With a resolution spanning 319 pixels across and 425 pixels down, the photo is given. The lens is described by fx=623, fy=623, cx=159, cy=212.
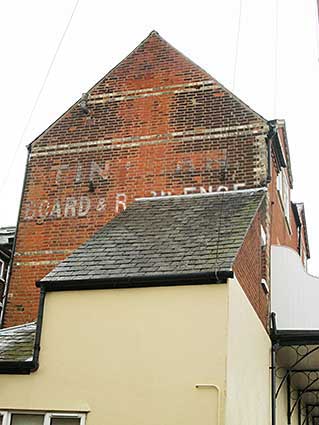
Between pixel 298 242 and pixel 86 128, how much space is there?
33.8ft

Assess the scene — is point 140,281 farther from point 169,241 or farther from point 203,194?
point 203,194

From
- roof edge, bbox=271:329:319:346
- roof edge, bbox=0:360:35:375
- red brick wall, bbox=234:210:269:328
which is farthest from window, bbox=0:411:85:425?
roof edge, bbox=271:329:319:346

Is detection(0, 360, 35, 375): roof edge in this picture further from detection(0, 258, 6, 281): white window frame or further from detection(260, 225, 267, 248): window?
detection(0, 258, 6, 281): white window frame

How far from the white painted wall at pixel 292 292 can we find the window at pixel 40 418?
5.89m

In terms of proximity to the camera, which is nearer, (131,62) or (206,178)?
(206,178)

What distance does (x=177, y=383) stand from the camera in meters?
9.48

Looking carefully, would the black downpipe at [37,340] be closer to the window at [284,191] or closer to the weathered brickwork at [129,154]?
the weathered brickwork at [129,154]

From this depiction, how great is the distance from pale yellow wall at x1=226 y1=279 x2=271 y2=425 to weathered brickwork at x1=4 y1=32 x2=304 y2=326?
2.18 m

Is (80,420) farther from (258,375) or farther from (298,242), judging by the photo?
(298,242)

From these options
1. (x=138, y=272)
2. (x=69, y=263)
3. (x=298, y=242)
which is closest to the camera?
(x=138, y=272)

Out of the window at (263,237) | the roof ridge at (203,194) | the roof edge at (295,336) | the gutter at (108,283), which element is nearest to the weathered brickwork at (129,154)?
the roof ridge at (203,194)

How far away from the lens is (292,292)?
14.2m

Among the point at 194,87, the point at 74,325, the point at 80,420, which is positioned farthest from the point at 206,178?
the point at 80,420

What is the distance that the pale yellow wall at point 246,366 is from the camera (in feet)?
31.9
